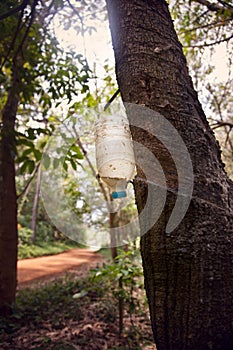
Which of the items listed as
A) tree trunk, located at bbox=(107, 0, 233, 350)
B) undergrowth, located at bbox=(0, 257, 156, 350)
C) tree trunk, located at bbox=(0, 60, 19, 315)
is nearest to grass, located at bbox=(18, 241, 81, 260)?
undergrowth, located at bbox=(0, 257, 156, 350)

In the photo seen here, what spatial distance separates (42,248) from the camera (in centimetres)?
1348

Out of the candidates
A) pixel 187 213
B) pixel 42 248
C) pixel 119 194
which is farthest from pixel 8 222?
pixel 42 248

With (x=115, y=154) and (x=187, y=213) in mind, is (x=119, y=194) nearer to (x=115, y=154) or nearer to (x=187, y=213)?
(x=115, y=154)

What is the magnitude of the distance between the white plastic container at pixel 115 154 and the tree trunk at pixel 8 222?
2364 millimetres

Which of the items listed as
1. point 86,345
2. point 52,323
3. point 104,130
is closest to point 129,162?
point 104,130

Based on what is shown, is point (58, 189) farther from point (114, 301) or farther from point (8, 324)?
point (114, 301)

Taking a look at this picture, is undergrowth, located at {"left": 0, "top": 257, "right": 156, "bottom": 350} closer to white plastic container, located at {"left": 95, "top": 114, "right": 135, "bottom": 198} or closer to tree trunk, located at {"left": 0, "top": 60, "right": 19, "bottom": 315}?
tree trunk, located at {"left": 0, "top": 60, "right": 19, "bottom": 315}

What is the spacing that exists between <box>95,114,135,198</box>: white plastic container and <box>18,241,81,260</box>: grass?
9.92m

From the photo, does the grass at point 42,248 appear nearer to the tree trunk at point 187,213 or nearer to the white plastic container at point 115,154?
the white plastic container at point 115,154

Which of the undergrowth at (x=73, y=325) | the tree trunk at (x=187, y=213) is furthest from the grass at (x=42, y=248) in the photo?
the tree trunk at (x=187, y=213)

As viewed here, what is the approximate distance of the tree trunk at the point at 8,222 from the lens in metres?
3.30

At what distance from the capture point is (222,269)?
0.81 m

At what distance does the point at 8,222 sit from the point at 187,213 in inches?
116

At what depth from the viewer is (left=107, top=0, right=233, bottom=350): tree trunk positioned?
2.63 feet
